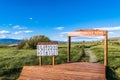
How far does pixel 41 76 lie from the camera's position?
1382 cm

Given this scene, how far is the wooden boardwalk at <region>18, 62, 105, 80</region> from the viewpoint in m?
13.3

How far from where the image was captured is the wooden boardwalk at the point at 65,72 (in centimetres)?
Result: 1328

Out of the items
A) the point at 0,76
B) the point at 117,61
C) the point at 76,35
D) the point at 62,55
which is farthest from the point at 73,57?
the point at 0,76

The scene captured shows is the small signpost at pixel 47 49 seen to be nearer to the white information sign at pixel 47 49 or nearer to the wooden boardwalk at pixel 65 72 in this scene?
the white information sign at pixel 47 49

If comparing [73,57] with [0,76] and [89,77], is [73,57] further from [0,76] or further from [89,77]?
[89,77]

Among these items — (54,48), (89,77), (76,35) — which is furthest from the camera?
(76,35)

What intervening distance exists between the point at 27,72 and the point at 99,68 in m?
3.73

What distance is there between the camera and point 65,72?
13633 millimetres

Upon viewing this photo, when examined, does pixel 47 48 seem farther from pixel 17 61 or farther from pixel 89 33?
pixel 17 61

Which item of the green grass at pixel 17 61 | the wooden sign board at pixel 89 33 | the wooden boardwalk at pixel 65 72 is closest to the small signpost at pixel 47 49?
the wooden boardwalk at pixel 65 72

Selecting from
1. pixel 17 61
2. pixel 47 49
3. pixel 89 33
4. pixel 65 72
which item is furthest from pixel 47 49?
pixel 17 61

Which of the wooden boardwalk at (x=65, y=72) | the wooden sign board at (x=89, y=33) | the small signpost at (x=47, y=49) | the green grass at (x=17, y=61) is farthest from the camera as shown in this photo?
the green grass at (x=17, y=61)

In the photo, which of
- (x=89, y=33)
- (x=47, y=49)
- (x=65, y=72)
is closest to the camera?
(x=65, y=72)

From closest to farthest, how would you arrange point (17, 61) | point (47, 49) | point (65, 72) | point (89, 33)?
point (65, 72)
point (47, 49)
point (89, 33)
point (17, 61)
